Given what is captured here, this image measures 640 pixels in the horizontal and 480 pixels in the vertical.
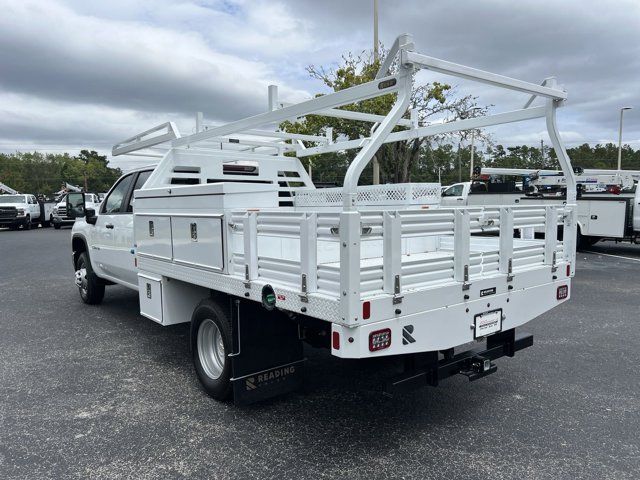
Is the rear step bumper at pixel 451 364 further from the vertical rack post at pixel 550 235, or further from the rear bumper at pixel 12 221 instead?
the rear bumper at pixel 12 221

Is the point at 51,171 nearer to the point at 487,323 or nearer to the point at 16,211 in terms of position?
the point at 16,211

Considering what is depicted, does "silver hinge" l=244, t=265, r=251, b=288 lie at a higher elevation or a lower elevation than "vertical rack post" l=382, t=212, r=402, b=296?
lower

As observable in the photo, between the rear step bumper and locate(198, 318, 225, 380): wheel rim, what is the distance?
1482mm

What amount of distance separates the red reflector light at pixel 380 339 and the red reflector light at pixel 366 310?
11 centimetres

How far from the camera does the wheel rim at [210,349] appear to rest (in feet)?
13.2

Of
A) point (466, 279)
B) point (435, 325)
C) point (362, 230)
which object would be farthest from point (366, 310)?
point (466, 279)

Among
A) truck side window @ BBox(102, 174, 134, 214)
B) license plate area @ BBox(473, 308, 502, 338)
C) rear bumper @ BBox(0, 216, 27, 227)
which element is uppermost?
truck side window @ BBox(102, 174, 134, 214)

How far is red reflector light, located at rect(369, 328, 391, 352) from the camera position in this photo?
2707 mm

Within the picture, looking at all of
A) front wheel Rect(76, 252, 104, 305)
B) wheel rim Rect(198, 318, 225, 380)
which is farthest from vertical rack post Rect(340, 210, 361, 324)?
front wheel Rect(76, 252, 104, 305)

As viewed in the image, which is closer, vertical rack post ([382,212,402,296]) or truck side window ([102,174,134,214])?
vertical rack post ([382,212,402,296])

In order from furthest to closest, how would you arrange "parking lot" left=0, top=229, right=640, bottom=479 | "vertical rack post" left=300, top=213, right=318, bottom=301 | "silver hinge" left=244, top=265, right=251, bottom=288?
"silver hinge" left=244, top=265, right=251, bottom=288 < "parking lot" left=0, top=229, right=640, bottom=479 < "vertical rack post" left=300, top=213, right=318, bottom=301

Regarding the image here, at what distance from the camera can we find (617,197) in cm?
1263

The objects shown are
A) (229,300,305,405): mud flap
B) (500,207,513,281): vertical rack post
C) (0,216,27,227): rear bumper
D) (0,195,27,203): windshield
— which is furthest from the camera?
(0,195,27,203): windshield

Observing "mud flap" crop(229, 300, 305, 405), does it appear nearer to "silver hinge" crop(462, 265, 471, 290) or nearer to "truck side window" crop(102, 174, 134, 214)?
"silver hinge" crop(462, 265, 471, 290)
